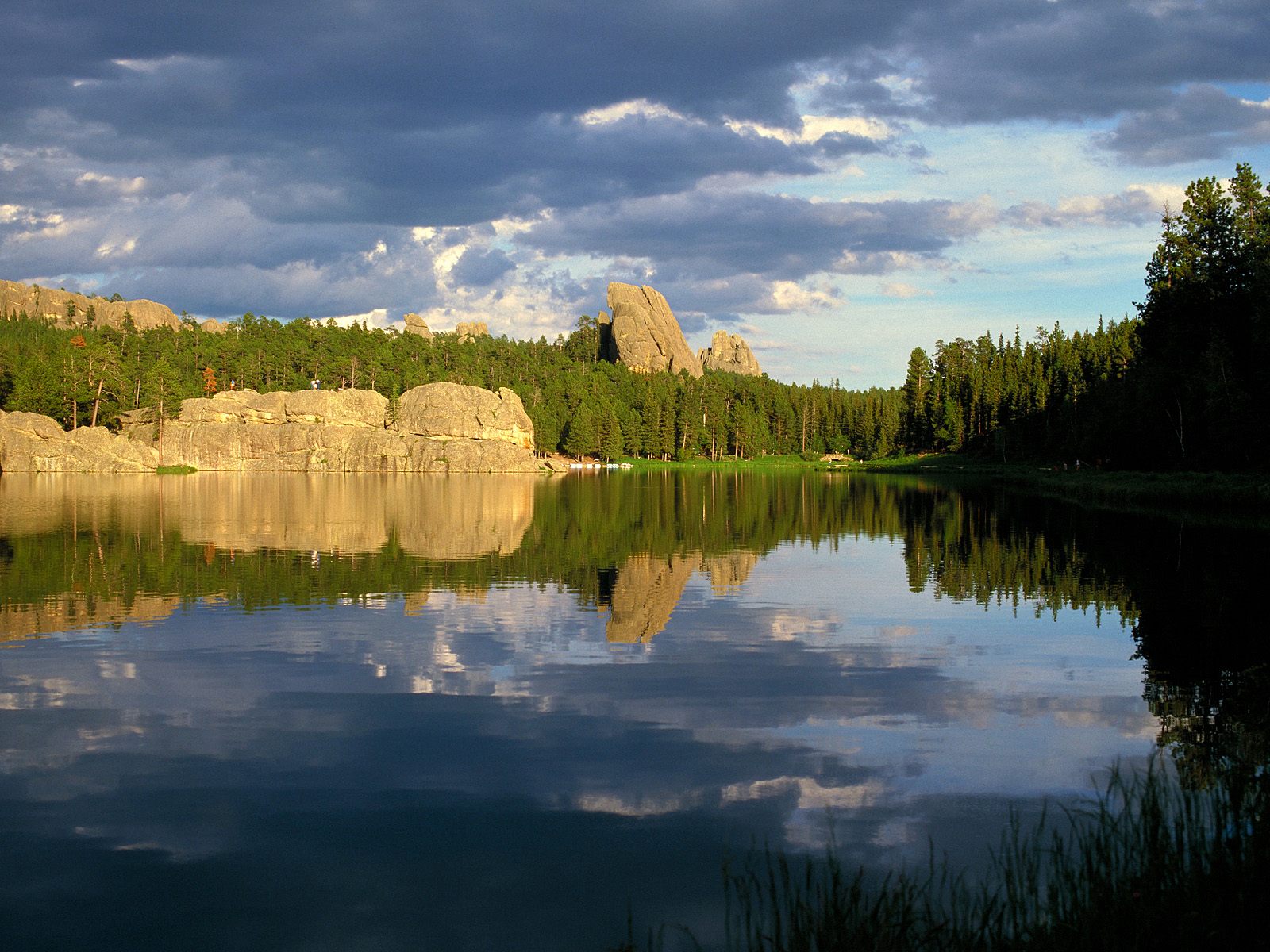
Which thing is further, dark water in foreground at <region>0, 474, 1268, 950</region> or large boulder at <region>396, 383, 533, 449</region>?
large boulder at <region>396, 383, 533, 449</region>

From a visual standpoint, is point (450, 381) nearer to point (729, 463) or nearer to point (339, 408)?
point (339, 408)

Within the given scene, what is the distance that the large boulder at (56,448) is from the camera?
107 meters

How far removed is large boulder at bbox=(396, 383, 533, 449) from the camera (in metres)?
135

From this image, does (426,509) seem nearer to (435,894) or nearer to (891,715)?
(891,715)

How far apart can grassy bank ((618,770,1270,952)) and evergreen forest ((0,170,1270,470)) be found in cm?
5026

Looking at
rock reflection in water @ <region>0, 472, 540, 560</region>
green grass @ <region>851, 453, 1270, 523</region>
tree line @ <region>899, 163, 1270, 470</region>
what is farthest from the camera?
tree line @ <region>899, 163, 1270, 470</region>

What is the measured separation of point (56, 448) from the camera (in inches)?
4254

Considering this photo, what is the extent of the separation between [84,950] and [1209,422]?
62483 mm

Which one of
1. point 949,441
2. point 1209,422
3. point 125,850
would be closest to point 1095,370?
point 949,441

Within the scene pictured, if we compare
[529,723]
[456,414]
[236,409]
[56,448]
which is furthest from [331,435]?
[529,723]

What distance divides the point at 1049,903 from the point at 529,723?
7.59 metres

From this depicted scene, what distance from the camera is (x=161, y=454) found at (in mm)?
122000

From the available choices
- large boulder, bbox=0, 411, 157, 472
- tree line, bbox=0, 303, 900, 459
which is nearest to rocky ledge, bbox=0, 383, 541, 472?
large boulder, bbox=0, 411, 157, 472

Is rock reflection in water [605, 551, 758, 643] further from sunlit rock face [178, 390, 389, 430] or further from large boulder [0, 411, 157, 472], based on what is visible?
sunlit rock face [178, 390, 389, 430]
